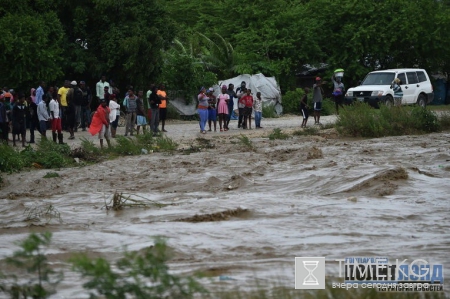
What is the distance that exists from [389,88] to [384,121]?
26.6 feet

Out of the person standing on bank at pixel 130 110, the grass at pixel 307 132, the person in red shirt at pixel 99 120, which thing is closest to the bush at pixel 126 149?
the person in red shirt at pixel 99 120

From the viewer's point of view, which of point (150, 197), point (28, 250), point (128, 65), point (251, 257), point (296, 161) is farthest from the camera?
point (128, 65)

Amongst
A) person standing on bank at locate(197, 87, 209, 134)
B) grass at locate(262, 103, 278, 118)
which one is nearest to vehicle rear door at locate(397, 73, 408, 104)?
grass at locate(262, 103, 278, 118)

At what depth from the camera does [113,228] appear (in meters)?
10.4

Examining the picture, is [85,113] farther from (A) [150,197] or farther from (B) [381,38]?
(B) [381,38]

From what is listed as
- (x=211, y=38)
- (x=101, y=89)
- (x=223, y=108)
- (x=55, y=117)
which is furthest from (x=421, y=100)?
(x=55, y=117)

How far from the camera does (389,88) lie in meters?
29.4

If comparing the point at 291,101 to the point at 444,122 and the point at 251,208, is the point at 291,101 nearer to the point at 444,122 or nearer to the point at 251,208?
the point at 444,122

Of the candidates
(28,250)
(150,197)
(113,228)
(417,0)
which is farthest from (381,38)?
(28,250)

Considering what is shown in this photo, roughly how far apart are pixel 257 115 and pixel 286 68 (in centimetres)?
1117

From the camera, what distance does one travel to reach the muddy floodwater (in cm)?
847
